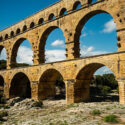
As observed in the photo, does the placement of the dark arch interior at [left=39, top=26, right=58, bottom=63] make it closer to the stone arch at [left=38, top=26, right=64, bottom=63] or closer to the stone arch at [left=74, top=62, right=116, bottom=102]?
the stone arch at [left=38, top=26, right=64, bottom=63]

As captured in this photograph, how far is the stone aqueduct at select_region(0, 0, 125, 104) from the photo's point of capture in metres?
13.8

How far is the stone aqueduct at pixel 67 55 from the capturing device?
45.4 feet

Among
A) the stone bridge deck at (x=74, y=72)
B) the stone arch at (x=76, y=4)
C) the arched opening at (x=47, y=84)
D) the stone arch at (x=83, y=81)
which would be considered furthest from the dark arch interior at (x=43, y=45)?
the stone arch at (x=83, y=81)

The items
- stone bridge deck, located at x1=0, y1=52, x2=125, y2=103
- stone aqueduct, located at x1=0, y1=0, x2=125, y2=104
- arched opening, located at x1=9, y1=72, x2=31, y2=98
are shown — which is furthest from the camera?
arched opening, located at x1=9, y1=72, x2=31, y2=98

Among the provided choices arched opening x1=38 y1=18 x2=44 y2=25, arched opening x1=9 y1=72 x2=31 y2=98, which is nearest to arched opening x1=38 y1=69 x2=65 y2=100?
arched opening x1=9 y1=72 x2=31 y2=98

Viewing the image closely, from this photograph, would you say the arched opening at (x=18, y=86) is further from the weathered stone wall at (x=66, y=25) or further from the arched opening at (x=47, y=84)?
the arched opening at (x=47, y=84)

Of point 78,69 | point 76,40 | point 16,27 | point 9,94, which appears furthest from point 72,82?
point 16,27

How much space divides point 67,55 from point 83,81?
326 centimetres

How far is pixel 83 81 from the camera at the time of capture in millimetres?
16734

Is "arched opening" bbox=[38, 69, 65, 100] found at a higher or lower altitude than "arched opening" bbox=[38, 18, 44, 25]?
lower

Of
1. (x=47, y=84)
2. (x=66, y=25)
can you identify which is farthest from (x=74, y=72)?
(x=47, y=84)

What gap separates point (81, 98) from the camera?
16625 millimetres

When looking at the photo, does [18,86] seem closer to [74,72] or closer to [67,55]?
[67,55]

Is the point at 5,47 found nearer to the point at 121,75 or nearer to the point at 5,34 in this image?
the point at 5,34
